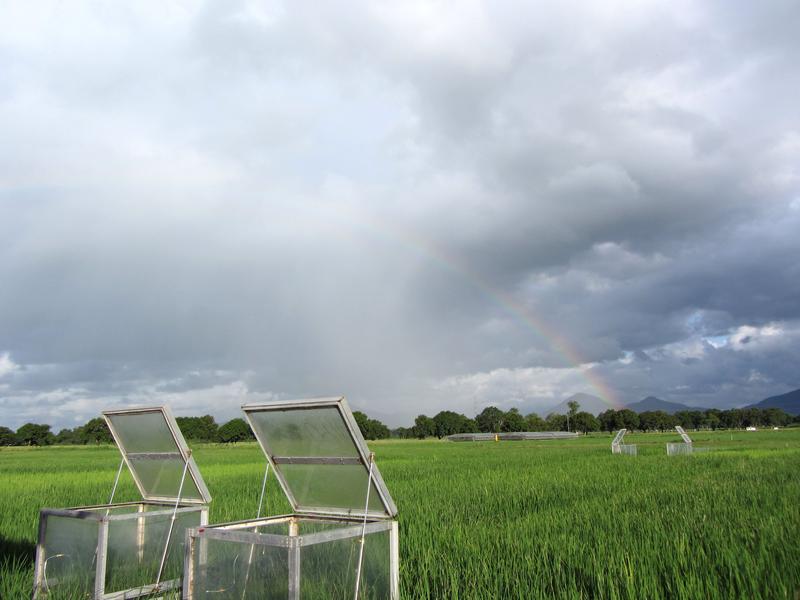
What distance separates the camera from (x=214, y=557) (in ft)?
17.4

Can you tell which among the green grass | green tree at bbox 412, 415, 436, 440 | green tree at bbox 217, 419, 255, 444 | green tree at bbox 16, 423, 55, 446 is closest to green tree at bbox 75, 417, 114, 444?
green tree at bbox 16, 423, 55, 446

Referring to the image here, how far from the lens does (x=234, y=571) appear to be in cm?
523

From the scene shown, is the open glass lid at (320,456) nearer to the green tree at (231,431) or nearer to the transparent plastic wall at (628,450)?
the transparent plastic wall at (628,450)

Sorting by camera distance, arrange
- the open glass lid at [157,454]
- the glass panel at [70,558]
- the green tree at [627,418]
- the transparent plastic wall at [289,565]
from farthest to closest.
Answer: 1. the green tree at [627,418]
2. the open glass lid at [157,454]
3. the glass panel at [70,558]
4. the transparent plastic wall at [289,565]

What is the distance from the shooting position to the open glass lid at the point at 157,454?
23.7ft

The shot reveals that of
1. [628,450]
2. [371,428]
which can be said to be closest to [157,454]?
Result: [628,450]

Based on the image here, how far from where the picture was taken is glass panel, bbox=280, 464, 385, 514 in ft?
18.5

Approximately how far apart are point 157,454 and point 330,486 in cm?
290

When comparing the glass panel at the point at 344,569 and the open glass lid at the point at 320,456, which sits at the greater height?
the open glass lid at the point at 320,456

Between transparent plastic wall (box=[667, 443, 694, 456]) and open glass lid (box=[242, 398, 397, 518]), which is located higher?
open glass lid (box=[242, 398, 397, 518])

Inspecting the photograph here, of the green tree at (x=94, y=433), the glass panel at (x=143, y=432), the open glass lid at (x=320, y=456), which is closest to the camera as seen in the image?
the open glass lid at (x=320, y=456)

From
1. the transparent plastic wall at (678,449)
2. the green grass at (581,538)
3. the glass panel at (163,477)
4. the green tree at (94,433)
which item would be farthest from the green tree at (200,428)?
the glass panel at (163,477)

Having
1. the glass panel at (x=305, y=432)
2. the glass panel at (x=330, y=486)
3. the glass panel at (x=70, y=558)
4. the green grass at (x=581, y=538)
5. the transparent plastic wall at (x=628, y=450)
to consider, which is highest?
the glass panel at (x=305, y=432)

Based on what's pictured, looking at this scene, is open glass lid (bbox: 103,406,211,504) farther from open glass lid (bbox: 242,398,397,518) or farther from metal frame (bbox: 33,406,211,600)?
open glass lid (bbox: 242,398,397,518)
